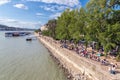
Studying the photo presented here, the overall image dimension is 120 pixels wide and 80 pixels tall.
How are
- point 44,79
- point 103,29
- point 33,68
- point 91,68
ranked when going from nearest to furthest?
point 91,68, point 44,79, point 103,29, point 33,68

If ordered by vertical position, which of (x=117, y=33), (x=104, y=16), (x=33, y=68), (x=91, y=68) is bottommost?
(x=33, y=68)

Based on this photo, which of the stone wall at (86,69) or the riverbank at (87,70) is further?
the stone wall at (86,69)

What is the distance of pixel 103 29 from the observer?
3116cm

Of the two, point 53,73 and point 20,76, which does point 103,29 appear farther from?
point 20,76

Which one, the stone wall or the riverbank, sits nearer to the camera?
the riverbank

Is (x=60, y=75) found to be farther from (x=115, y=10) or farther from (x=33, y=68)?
(x=115, y=10)

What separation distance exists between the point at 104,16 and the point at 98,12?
50.0 inches

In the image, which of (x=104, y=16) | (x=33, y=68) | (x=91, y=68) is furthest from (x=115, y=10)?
(x=33, y=68)

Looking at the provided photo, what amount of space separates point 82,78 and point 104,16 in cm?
1142

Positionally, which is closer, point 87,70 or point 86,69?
point 87,70

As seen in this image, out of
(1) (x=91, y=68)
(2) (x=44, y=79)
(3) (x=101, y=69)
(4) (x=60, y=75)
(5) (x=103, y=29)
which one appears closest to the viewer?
(3) (x=101, y=69)

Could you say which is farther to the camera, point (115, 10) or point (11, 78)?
point (115, 10)

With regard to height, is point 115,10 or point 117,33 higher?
point 115,10

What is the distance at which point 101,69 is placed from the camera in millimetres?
20422
